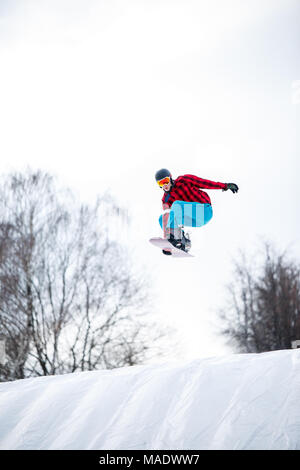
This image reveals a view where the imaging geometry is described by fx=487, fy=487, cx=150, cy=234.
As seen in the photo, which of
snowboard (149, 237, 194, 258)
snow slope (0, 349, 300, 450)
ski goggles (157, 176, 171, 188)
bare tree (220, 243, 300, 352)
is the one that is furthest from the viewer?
bare tree (220, 243, 300, 352)

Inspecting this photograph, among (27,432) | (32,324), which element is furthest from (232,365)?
(32,324)

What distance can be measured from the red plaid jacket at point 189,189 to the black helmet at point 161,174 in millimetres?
120

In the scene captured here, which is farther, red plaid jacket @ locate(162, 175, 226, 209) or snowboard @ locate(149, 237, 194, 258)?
snowboard @ locate(149, 237, 194, 258)

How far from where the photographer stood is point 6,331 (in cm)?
1579

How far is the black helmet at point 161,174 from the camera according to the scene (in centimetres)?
409

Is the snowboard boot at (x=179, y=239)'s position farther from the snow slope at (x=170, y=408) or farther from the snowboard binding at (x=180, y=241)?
the snow slope at (x=170, y=408)

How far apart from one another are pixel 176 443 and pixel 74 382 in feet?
5.86

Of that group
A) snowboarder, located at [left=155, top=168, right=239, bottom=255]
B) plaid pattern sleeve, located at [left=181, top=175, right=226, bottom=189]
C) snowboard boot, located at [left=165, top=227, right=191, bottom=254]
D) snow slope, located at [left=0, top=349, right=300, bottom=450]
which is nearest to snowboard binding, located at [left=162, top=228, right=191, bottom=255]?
snowboard boot, located at [left=165, top=227, right=191, bottom=254]

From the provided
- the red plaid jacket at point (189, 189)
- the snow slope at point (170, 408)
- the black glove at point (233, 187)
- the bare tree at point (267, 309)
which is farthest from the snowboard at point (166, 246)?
the bare tree at point (267, 309)

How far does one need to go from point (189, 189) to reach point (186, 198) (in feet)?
0.27

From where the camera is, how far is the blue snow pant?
13.6ft

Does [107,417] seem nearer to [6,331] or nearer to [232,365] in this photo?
[232,365]

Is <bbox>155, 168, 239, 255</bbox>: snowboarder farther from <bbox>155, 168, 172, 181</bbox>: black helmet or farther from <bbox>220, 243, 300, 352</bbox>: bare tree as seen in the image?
<bbox>220, 243, 300, 352</bbox>: bare tree

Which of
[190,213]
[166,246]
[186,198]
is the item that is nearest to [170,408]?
[166,246]
